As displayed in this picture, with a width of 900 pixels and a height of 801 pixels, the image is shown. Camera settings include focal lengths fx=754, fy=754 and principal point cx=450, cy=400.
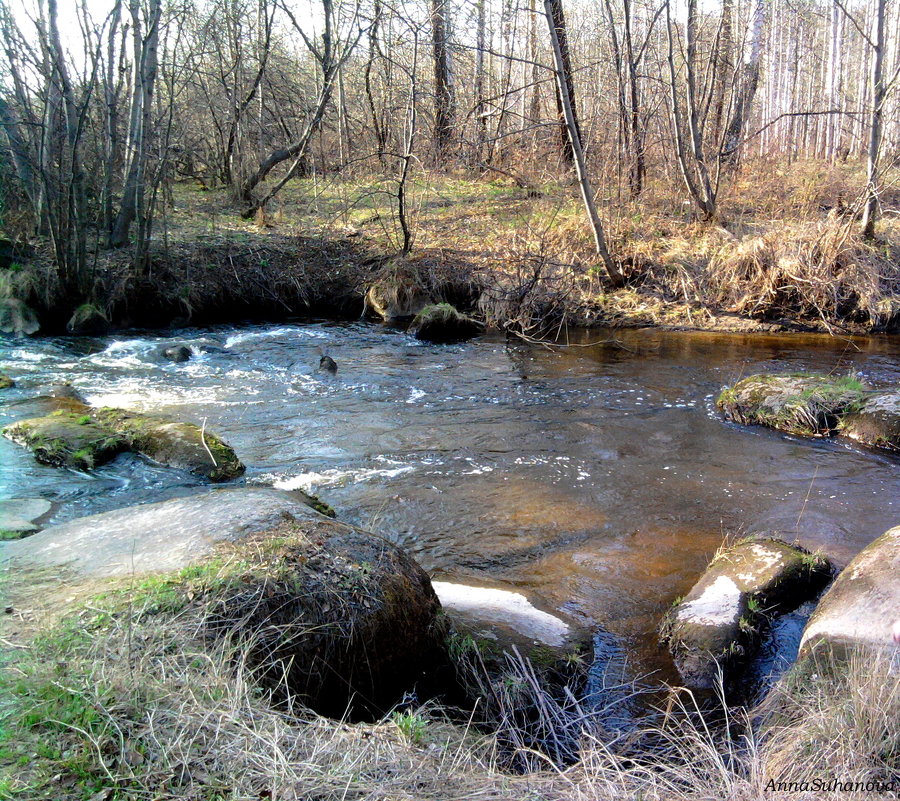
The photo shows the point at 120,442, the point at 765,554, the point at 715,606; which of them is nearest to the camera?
the point at 715,606

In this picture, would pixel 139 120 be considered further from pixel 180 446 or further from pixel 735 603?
pixel 735 603

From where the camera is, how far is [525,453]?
7.53m

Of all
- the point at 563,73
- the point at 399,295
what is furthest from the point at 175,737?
the point at 399,295

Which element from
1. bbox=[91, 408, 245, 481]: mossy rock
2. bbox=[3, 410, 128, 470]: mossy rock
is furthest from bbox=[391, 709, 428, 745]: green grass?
bbox=[3, 410, 128, 470]: mossy rock

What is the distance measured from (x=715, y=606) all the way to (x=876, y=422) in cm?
427

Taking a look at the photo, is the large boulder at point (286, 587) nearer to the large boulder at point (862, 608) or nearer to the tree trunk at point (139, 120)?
the large boulder at point (862, 608)

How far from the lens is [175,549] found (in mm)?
3619

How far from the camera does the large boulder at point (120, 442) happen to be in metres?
6.86

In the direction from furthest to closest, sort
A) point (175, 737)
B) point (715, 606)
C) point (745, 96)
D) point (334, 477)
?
point (745, 96) < point (334, 477) < point (715, 606) < point (175, 737)

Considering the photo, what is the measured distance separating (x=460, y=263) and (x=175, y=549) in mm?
11149

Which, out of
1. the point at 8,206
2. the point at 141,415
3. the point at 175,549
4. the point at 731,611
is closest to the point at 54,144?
the point at 8,206

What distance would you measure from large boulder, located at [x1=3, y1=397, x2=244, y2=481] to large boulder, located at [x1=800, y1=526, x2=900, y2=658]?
4.87m

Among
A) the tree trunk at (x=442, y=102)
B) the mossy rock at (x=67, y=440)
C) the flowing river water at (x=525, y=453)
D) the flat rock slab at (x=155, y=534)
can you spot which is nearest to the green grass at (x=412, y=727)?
the flat rock slab at (x=155, y=534)

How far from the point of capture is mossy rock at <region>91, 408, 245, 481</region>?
6.79 meters
